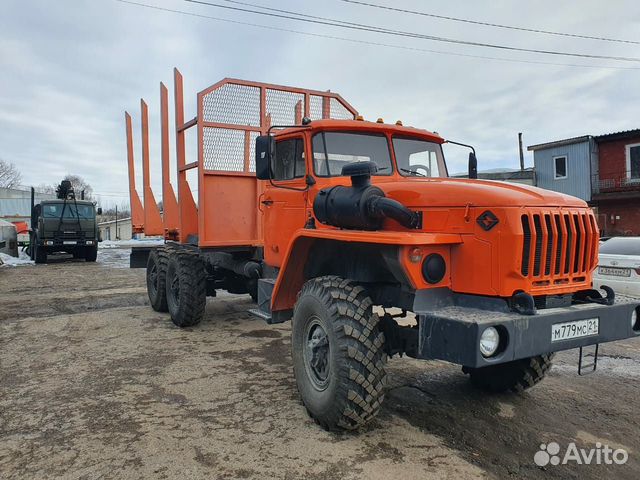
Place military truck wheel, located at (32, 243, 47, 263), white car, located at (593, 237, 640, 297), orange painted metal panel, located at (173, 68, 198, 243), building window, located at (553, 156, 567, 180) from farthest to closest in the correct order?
building window, located at (553, 156, 567, 180) < military truck wheel, located at (32, 243, 47, 263) < orange painted metal panel, located at (173, 68, 198, 243) < white car, located at (593, 237, 640, 297)

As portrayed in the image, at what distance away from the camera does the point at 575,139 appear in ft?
80.7

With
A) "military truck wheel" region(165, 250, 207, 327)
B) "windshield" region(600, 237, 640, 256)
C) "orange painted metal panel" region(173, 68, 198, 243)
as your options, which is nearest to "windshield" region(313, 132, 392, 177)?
"orange painted metal panel" region(173, 68, 198, 243)

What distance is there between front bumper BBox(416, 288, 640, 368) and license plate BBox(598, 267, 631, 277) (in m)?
3.82

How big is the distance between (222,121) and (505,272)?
174 inches

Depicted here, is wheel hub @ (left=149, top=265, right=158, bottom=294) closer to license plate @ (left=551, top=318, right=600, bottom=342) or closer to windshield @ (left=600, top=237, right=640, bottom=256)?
license plate @ (left=551, top=318, right=600, bottom=342)

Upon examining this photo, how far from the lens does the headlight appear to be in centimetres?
278

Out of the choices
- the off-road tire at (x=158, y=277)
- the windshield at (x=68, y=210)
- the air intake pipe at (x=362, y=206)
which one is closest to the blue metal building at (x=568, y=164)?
the windshield at (x=68, y=210)

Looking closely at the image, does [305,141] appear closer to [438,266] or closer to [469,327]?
[438,266]

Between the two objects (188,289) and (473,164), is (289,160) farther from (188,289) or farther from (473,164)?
(188,289)

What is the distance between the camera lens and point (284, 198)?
4840mm

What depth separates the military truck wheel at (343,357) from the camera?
321 cm

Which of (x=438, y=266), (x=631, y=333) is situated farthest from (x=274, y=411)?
(x=631, y=333)

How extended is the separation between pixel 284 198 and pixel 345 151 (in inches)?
30.1

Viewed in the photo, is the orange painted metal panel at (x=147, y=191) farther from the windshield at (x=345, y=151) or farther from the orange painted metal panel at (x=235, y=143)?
the windshield at (x=345, y=151)
